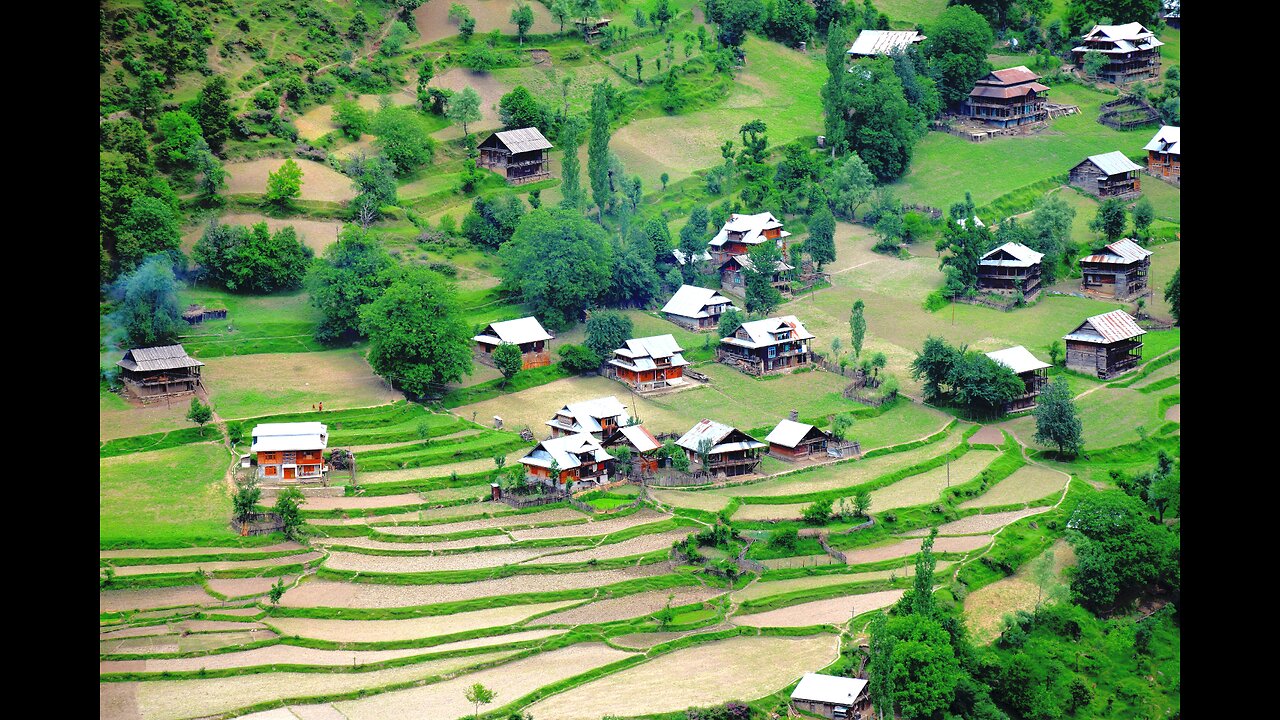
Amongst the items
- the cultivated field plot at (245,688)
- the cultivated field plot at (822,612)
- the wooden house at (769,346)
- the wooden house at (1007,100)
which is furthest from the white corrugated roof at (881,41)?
the cultivated field plot at (245,688)

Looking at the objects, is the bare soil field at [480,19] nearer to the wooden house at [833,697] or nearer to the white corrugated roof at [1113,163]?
the white corrugated roof at [1113,163]

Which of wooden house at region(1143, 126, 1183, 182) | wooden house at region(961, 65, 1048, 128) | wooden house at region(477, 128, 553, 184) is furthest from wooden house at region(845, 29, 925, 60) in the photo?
wooden house at region(477, 128, 553, 184)

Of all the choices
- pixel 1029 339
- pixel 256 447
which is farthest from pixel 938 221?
pixel 256 447

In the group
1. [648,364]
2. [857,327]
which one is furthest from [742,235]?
[648,364]

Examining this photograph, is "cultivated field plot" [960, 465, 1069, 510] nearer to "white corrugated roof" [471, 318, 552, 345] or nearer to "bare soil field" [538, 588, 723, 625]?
"bare soil field" [538, 588, 723, 625]

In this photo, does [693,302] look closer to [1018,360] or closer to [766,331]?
[766,331]
